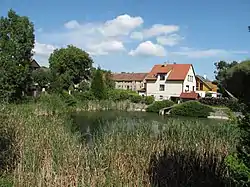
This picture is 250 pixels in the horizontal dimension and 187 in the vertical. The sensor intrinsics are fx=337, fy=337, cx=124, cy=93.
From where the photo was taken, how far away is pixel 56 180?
20.9 ft

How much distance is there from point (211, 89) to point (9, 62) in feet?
133

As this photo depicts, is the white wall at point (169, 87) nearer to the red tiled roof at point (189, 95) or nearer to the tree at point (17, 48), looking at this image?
the red tiled roof at point (189, 95)

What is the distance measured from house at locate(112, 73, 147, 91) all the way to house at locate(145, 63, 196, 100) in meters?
18.9

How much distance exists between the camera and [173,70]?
5816 cm

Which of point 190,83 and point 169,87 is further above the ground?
point 190,83

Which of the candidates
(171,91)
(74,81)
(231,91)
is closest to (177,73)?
(171,91)

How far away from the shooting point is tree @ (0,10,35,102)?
107ft

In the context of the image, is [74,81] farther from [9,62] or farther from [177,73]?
[9,62]

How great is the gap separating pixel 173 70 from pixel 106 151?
169ft

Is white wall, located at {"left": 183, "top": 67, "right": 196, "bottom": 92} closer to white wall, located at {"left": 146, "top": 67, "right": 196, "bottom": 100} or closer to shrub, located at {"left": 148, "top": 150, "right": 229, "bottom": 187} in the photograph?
white wall, located at {"left": 146, "top": 67, "right": 196, "bottom": 100}

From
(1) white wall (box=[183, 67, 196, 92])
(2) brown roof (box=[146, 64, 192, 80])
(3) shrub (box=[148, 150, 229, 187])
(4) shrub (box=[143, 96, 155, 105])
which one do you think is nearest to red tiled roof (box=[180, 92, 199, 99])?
(1) white wall (box=[183, 67, 196, 92])

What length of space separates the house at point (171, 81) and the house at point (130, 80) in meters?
18.9

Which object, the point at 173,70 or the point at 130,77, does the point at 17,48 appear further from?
the point at 130,77

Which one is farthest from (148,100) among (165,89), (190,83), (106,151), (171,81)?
(106,151)
